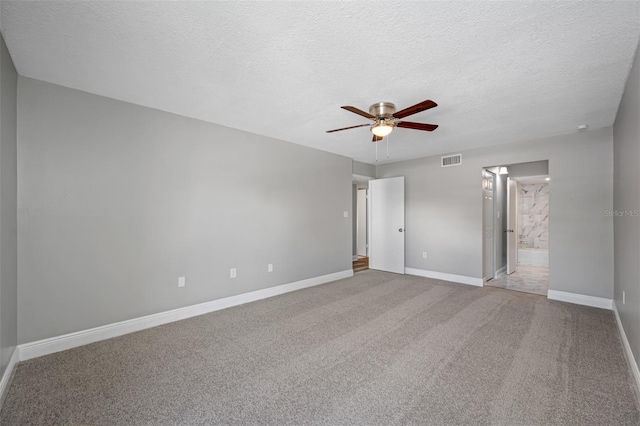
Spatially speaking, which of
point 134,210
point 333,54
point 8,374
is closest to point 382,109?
→ point 333,54

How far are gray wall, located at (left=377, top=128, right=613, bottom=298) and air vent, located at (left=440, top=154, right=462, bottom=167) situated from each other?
88mm

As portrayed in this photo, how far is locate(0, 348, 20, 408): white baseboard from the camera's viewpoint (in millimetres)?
1882

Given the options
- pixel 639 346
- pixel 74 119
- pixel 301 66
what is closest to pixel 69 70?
pixel 74 119

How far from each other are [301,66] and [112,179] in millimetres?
2226

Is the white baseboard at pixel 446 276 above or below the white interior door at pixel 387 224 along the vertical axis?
below

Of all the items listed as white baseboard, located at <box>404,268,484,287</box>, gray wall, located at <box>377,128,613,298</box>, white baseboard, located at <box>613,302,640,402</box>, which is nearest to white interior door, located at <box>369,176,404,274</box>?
white baseboard, located at <box>404,268,484,287</box>

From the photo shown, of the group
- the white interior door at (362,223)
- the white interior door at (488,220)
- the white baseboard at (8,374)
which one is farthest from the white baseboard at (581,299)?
the white baseboard at (8,374)

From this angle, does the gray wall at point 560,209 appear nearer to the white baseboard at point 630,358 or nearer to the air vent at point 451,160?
the air vent at point 451,160

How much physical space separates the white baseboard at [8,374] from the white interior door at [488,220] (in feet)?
19.8

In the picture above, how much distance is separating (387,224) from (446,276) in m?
1.54

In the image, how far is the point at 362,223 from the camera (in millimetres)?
8164

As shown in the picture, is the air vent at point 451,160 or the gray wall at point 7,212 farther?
the air vent at point 451,160

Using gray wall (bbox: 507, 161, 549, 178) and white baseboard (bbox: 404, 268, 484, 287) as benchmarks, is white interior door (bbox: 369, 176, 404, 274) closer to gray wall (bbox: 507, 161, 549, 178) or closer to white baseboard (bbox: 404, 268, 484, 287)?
white baseboard (bbox: 404, 268, 484, 287)

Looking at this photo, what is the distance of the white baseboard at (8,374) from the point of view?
6.18ft
